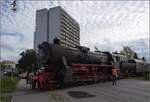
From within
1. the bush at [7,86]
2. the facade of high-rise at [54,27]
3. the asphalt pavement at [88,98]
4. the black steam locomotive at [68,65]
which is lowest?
the bush at [7,86]

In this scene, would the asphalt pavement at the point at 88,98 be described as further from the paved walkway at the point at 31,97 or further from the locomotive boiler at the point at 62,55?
the locomotive boiler at the point at 62,55

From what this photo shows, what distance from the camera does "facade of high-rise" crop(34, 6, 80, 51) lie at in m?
107

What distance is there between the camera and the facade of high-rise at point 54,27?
351ft

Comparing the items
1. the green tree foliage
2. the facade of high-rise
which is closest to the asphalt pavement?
the green tree foliage

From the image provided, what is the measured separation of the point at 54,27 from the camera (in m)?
109

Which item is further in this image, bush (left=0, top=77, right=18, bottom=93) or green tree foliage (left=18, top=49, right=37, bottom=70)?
green tree foliage (left=18, top=49, right=37, bottom=70)

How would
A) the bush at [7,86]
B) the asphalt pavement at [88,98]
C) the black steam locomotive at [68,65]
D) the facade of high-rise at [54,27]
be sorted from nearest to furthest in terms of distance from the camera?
the asphalt pavement at [88,98] → the black steam locomotive at [68,65] → the bush at [7,86] → the facade of high-rise at [54,27]

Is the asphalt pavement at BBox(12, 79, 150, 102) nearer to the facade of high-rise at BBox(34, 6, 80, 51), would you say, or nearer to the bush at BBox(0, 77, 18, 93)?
the bush at BBox(0, 77, 18, 93)

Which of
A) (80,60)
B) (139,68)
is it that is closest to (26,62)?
(139,68)

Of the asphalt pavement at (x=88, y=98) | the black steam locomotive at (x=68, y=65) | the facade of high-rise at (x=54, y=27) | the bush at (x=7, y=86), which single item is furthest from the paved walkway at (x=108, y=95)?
the facade of high-rise at (x=54, y=27)

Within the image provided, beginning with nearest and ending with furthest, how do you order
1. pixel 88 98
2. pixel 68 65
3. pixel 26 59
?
1. pixel 88 98
2. pixel 68 65
3. pixel 26 59

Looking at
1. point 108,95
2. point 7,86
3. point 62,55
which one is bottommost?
point 7,86

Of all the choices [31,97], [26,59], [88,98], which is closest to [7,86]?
[31,97]

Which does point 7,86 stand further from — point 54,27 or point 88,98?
point 54,27
